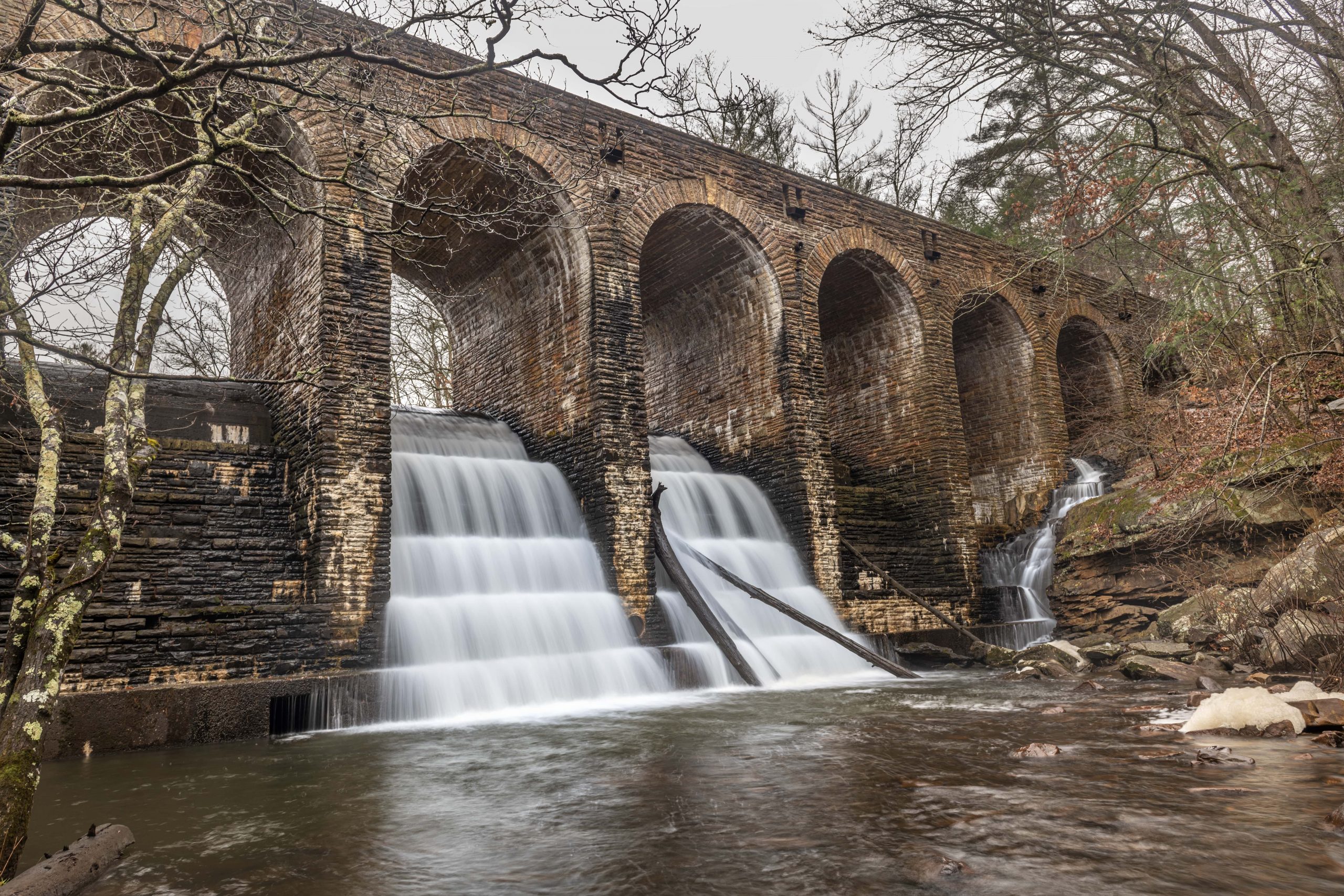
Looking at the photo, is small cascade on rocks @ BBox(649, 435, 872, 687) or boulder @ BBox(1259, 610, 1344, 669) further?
small cascade on rocks @ BBox(649, 435, 872, 687)

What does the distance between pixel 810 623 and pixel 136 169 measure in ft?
24.4

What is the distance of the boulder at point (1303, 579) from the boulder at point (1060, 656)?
1.69m

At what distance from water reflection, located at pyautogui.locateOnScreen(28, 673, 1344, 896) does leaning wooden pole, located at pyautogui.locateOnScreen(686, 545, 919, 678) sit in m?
3.63

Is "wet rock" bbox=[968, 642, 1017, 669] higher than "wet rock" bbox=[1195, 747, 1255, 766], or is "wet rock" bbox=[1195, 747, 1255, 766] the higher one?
"wet rock" bbox=[1195, 747, 1255, 766]

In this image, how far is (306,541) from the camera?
24.6ft

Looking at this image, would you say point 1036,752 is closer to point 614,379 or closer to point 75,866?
point 75,866

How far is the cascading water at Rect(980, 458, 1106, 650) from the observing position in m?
12.1

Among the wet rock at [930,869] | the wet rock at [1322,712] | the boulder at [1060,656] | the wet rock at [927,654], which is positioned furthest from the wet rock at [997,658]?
the wet rock at [930,869]

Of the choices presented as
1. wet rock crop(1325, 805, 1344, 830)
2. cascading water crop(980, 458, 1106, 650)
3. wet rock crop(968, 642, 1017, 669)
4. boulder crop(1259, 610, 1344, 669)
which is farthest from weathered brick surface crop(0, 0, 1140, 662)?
wet rock crop(1325, 805, 1344, 830)

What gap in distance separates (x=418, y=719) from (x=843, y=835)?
501 centimetres

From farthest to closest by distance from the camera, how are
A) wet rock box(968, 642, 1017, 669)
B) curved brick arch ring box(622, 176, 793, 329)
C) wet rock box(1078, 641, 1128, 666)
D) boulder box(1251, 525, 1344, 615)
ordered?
1. curved brick arch ring box(622, 176, 793, 329)
2. wet rock box(968, 642, 1017, 669)
3. wet rock box(1078, 641, 1128, 666)
4. boulder box(1251, 525, 1344, 615)

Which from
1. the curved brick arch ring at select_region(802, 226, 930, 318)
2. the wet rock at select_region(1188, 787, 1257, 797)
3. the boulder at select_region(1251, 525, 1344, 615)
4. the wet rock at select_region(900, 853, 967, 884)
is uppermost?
the curved brick arch ring at select_region(802, 226, 930, 318)

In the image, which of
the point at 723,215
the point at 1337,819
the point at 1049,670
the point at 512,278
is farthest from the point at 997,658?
the point at 512,278

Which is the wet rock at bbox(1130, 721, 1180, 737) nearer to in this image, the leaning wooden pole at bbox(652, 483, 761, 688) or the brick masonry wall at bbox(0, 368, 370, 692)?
the leaning wooden pole at bbox(652, 483, 761, 688)
